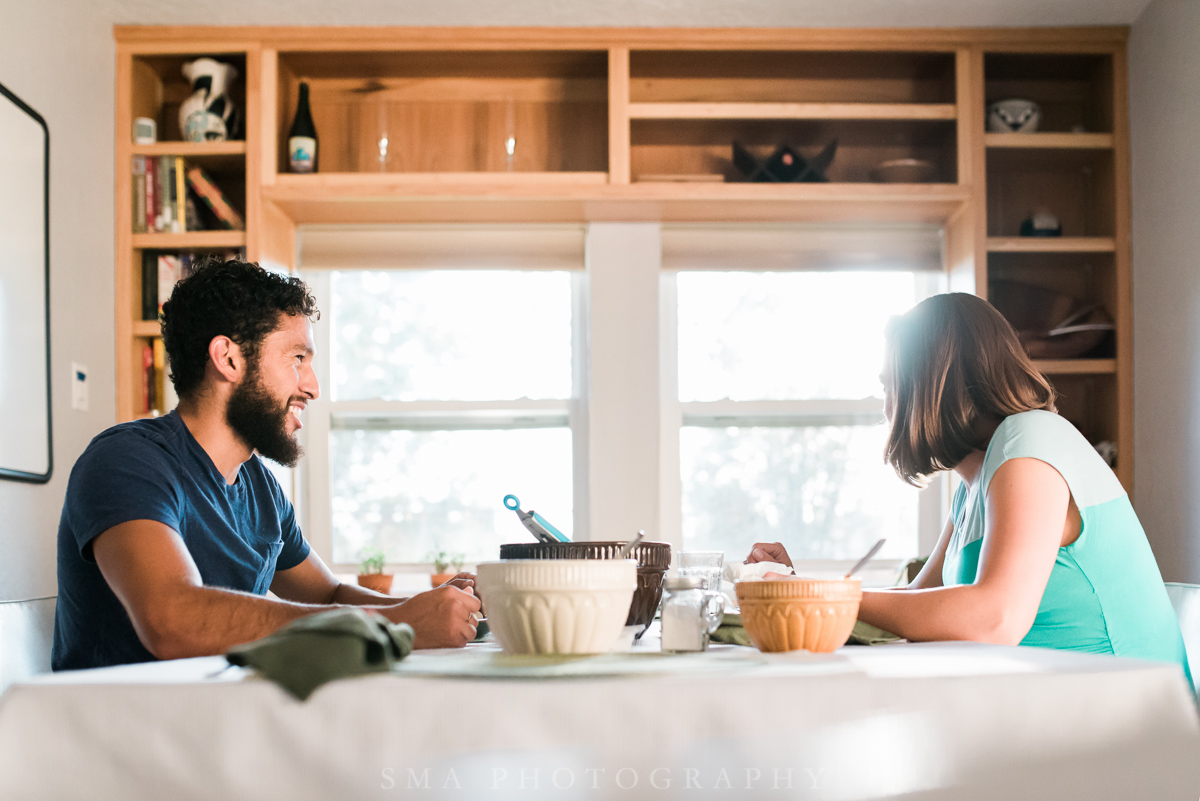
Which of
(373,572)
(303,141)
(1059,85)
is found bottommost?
(373,572)

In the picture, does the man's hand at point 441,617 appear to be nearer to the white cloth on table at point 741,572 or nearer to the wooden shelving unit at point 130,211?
the white cloth on table at point 741,572

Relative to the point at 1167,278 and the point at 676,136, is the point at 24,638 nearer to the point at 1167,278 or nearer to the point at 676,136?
the point at 676,136

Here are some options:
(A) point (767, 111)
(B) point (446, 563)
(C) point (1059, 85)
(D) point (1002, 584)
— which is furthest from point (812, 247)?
(D) point (1002, 584)

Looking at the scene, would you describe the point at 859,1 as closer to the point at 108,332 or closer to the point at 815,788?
the point at 108,332

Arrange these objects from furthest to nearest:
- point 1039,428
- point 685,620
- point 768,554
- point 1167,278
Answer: point 1167,278 → point 768,554 → point 1039,428 → point 685,620

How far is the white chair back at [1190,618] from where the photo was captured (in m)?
1.60

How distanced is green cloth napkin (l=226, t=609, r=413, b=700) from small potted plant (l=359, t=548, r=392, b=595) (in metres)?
2.28

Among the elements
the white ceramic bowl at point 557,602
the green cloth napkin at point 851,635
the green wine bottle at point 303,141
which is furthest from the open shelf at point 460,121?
the white ceramic bowl at point 557,602

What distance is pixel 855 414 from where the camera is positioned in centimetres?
350

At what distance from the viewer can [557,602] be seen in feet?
2.79

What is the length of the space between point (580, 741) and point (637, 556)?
502mm

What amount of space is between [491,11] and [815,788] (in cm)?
282

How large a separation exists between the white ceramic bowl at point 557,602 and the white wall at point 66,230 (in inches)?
81.3

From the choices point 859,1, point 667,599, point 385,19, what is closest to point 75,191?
point 385,19
